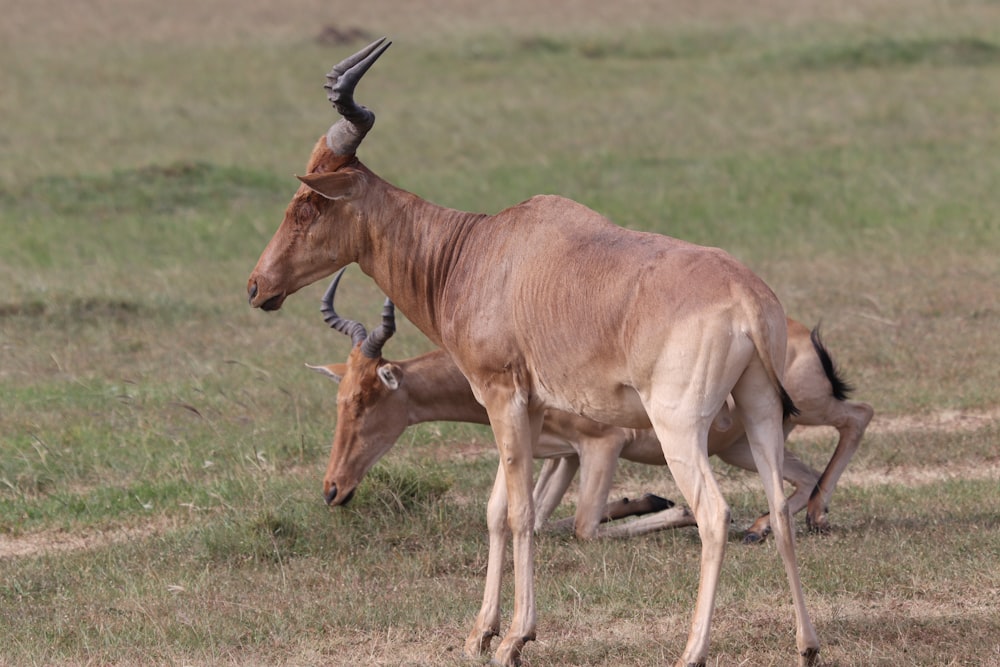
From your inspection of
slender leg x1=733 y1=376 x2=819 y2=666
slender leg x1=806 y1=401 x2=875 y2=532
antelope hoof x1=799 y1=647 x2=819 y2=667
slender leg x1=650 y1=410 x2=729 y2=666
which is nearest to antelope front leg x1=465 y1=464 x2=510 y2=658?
slender leg x1=650 y1=410 x2=729 y2=666

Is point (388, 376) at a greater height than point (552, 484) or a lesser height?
greater

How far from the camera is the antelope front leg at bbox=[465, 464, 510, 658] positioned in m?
6.26

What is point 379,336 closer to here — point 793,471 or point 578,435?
point 578,435

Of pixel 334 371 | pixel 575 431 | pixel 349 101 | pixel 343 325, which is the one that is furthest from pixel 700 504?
pixel 334 371

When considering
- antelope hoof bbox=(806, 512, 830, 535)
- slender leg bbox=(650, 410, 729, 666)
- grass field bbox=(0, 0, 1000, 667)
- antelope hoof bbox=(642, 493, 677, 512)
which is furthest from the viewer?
antelope hoof bbox=(642, 493, 677, 512)

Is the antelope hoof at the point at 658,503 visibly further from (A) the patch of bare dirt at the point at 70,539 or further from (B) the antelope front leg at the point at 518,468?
(A) the patch of bare dirt at the point at 70,539

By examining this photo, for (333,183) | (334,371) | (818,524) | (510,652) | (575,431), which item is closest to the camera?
(510,652)

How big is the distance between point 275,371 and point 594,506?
11.9 feet

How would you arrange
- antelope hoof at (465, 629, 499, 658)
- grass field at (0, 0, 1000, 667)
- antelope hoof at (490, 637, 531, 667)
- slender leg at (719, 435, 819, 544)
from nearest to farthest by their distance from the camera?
antelope hoof at (490, 637, 531, 667)
antelope hoof at (465, 629, 499, 658)
grass field at (0, 0, 1000, 667)
slender leg at (719, 435, 819, 544)

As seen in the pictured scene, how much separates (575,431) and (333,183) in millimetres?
2496

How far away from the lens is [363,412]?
840cm

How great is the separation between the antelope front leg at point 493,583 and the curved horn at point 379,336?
65.7 inches

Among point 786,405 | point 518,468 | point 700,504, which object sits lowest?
point 518,468

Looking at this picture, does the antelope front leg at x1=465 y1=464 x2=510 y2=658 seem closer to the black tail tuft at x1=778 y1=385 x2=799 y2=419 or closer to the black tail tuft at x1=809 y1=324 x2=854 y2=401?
the black tail tuft at x1=778 y1=385 x2=799 y2=419
